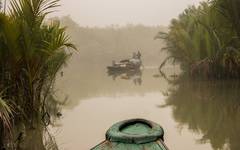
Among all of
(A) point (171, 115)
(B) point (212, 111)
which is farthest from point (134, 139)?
(B) point (212, 111)

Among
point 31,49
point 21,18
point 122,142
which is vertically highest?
point 21,18

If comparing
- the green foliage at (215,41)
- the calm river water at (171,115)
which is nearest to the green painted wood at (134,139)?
the calm river water at (171,115)

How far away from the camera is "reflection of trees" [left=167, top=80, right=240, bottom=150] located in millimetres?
6809

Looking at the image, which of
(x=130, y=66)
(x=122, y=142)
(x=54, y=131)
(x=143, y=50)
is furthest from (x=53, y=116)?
(x=143, y=50)

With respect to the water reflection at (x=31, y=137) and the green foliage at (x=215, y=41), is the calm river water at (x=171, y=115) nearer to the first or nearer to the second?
the water reflection at (x=31, y=137)

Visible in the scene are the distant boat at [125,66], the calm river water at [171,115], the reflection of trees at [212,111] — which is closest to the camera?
the calm river water at [171,115]

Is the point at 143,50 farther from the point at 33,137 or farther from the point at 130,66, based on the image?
the point at 33,137

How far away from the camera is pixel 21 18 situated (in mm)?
6324

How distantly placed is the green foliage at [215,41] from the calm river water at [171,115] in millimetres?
1289

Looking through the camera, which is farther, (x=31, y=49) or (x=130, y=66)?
(x=130, y=66)

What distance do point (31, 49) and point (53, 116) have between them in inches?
144

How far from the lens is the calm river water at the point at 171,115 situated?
6.61 meters

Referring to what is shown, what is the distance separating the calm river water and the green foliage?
1289mm

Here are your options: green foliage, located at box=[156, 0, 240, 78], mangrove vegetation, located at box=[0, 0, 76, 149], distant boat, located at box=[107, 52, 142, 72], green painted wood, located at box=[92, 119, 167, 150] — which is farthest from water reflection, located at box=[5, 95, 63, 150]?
distant boat, located at box=[107, 52, 142, 72]
